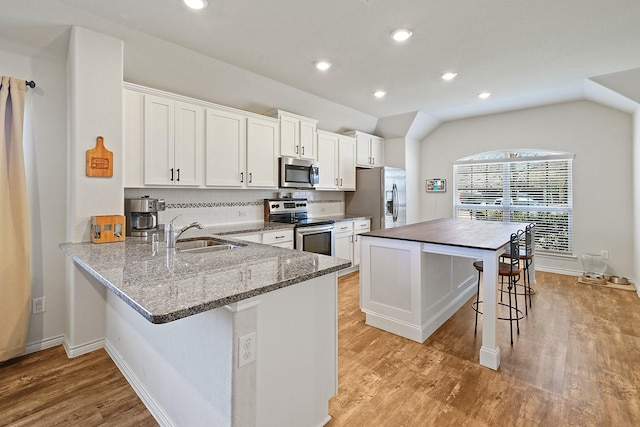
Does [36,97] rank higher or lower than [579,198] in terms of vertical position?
higher

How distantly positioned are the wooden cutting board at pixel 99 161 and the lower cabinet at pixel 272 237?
1.30 metres

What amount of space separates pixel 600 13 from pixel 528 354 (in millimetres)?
2765

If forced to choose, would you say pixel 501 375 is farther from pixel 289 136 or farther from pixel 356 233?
pixel 289 136

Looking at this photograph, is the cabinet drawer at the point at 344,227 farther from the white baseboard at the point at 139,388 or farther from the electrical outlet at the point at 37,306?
the electrical outlet at the point at 37,306

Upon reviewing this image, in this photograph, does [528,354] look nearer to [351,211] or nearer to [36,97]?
[351,211]

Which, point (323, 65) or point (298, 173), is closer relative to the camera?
point (323, 65)

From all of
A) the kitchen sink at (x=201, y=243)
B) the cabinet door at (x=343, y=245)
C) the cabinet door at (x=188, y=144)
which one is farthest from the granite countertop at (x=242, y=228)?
the cabinet door at (x=343, y=245)

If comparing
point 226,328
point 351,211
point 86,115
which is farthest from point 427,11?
point 351,211

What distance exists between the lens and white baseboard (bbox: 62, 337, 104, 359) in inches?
97.0

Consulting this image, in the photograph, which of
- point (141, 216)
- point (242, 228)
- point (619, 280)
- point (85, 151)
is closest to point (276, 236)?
point (242, 228)

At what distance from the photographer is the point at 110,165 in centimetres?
252

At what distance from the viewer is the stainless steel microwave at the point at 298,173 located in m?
4.11

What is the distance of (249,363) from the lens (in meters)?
1.24

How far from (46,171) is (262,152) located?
2.09m
